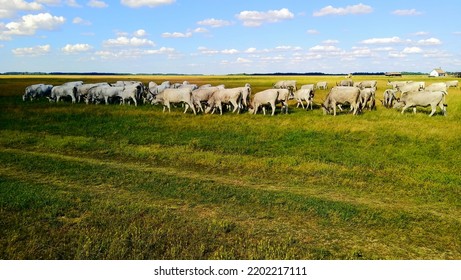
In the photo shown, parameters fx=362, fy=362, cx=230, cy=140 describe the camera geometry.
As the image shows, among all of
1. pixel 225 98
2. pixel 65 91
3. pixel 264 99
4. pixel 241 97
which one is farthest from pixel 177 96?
pixel 65 91

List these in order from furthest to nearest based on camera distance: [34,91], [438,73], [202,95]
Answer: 1. [438,73]
2. [34,91]
3. [202,95]

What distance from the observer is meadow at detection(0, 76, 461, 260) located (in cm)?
714

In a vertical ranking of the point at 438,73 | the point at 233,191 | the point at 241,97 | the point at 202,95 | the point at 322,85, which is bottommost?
the point at 233,191

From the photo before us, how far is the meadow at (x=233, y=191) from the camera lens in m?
7.14

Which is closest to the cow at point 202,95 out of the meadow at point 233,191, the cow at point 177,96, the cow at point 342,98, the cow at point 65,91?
the cow at point 177,96

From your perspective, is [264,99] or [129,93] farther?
[129,93]

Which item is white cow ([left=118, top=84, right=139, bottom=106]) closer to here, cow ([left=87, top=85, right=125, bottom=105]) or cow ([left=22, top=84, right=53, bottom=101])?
A: cow ([left=87, top=85, right=125, bottom=105])

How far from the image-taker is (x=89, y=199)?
9523mm

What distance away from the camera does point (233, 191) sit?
1041 cm

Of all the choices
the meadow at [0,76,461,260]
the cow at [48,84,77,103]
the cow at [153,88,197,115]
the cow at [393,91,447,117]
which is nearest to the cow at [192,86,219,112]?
the cow at [153,88,197,115]

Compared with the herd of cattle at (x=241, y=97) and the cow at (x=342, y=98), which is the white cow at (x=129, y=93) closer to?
the herd of cattle at (x=241, y=97)

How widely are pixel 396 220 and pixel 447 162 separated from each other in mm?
6302

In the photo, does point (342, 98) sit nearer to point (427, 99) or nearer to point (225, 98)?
point (427, 99)

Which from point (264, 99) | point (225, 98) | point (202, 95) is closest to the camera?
point (264, 99)
